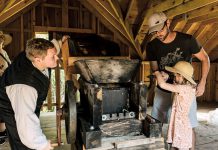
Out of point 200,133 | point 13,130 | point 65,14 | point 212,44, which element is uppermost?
point 65,14

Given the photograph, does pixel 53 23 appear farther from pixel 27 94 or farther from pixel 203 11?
pixel 27 94

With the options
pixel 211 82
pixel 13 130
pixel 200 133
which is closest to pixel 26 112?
pixel 13 130

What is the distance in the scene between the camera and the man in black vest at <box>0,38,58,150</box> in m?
1.33

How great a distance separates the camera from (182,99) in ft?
6.44

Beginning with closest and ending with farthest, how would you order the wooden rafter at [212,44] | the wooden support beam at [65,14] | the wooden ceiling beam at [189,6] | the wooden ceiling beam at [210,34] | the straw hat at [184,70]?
the straw hat at [184,70] → the wooden ceiling beam at [189,6] → the wooden ceiling beam at [210,34] → the wooden support beam at [65,14] → the wooden rafter at [212,44]

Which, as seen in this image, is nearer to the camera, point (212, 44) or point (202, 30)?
point (202, 30)

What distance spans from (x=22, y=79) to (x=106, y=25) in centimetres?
425

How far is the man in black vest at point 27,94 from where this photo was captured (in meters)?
1.33

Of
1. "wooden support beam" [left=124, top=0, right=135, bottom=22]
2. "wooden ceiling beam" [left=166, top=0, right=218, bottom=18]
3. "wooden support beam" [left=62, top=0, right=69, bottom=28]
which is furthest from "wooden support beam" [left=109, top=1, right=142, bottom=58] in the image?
"wooden support beam" [left=62, top=0, right=69, bottom=28]

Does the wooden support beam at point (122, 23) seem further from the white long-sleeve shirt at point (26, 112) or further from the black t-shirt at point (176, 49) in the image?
the white long-sleeve shirt at point (26, 112)

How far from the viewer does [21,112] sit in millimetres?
1313

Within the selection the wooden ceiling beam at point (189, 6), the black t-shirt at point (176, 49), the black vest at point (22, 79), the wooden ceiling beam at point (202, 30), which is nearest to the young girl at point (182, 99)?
the black t-shirt at point (176, 49)

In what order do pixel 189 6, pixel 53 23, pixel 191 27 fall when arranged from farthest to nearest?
pixel 53 23
pixel 191 27
pixel 189 6

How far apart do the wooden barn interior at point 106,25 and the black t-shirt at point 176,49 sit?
46.6 inches
